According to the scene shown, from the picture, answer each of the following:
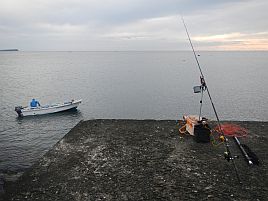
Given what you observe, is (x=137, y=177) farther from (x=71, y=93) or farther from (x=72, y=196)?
(x=71, y=93)

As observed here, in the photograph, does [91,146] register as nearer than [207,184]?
No

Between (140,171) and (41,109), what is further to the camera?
(41,109)

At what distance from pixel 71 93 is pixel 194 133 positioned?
40.9 meters

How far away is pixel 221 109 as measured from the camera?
116 ft

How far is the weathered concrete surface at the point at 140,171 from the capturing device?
809 centimetres

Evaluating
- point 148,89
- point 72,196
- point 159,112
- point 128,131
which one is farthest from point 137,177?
point 148,89

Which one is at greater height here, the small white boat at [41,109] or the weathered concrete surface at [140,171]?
the weathered concrete surface at [140,171]

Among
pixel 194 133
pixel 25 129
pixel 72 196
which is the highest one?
pixel 194 133

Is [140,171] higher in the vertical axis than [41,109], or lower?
higher

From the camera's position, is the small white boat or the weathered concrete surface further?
the small white boat

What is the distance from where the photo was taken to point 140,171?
943 cm

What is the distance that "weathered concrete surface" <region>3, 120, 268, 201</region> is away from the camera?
809cm

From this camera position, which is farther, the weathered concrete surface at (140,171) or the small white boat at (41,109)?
the small white boat at (41,109)

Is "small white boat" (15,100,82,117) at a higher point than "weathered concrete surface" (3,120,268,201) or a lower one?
lower
